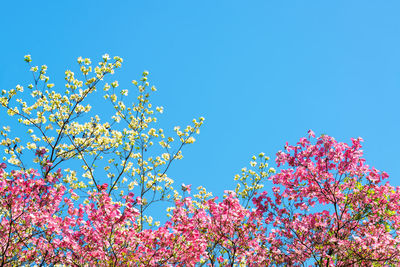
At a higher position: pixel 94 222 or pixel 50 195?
pixel 50 195

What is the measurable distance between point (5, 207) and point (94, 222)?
2189mm

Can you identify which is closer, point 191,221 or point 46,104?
point 191,221

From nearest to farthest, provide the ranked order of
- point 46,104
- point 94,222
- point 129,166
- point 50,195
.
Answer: point 94,222, point 50,195, point 46,104, point 129,166

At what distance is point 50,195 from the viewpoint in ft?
27.9

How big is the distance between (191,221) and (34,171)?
156 inches

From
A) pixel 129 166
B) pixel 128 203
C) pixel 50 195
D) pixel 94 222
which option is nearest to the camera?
pixel 128 203

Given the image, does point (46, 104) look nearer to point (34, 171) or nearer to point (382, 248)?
point (34, 171)

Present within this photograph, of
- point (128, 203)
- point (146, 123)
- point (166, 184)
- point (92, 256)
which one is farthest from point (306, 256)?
point (146, 123)

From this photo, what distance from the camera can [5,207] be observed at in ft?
27.0

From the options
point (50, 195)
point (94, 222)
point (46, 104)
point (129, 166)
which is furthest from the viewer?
point (129, 166)

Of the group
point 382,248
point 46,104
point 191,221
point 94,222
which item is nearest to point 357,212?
point 382,248

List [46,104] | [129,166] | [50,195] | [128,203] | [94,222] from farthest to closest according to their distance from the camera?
1. [129,166]
2. [46,104]
3. [50,195]
4. [94,222]
5. [128,203]

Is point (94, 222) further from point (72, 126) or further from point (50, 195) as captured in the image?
point (72, 126)

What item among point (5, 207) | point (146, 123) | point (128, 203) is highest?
point (146, 123)
